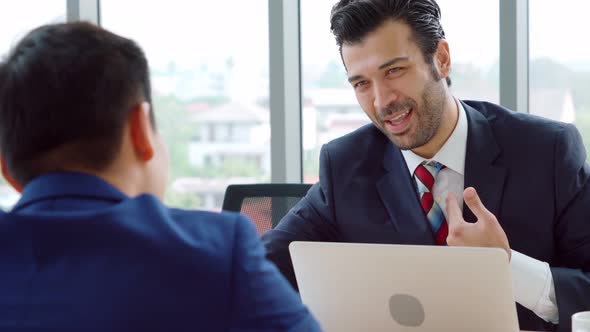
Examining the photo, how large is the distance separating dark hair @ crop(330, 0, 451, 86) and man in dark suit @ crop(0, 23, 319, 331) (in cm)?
135

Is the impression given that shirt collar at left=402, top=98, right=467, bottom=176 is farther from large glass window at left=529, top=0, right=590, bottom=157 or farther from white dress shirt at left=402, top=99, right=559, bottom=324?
large glass window at left=529, top=0, right=590, bottom=157

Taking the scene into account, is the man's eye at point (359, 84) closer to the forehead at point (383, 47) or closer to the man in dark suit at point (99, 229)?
the forehead at point (383, 47)

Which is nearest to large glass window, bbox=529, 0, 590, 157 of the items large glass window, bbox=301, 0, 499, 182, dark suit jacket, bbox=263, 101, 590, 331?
large glass window, bbox=301, 0, 499, 182

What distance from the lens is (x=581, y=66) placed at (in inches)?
128

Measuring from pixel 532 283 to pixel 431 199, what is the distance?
0.44 metres

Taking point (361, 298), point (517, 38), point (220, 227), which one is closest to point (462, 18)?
point (517, 38)

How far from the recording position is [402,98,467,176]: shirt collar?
7.55 ft

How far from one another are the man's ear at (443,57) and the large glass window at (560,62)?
1.05m

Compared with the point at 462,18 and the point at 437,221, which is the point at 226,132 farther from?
the point at 437,221

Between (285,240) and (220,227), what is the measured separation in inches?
51.4

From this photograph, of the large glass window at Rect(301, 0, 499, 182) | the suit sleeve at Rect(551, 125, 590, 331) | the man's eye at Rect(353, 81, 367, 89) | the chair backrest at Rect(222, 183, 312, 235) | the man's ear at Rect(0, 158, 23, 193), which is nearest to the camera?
the man's ear at Rect(0, 158, 23, 193)

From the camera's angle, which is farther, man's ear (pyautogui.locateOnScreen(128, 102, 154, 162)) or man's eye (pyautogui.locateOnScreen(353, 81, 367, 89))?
man's eye (pyautogui.locateOnScreen(353, 81, 367, 89))

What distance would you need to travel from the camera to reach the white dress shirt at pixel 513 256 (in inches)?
75.6

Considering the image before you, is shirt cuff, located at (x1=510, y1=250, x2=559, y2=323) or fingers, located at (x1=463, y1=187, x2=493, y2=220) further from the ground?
fingers, located at (x1=463, y1=187, x2=493, y2=220)
